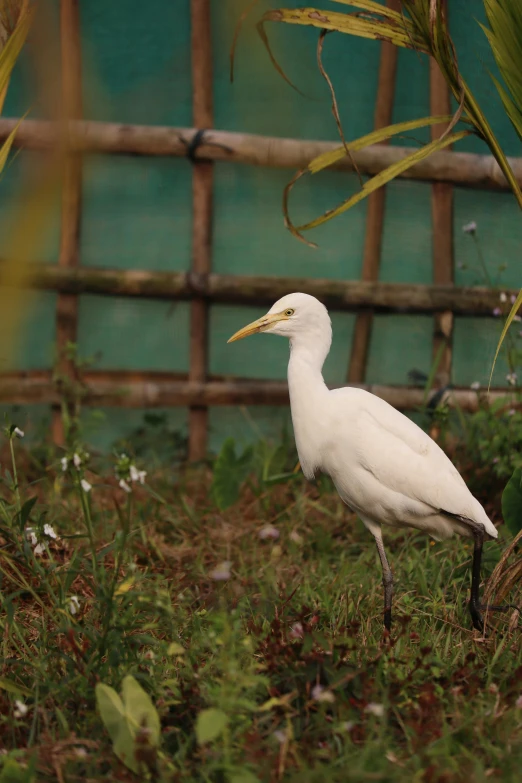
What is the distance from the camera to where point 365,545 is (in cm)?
328

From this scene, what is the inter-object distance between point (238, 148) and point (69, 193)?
761 mm

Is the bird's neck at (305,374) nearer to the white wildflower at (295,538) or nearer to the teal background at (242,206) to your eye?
the white wildflower at (295,538)

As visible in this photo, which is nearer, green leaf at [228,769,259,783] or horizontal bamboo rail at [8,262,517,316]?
green leaf at [228,769,259,783]

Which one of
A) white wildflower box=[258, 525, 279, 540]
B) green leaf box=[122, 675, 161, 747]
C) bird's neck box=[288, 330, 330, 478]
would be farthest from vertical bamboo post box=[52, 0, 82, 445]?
green leaf box=[122, 675, 161, 747]

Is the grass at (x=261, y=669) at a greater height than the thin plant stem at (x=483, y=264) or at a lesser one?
lesser

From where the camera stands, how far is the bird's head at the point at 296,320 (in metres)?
2.54

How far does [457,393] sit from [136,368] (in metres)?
1.43

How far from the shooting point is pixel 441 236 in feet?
12.9

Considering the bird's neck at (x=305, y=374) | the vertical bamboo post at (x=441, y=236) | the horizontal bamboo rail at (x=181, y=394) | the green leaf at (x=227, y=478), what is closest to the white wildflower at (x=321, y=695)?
the bird's neck at (x=305, y=374)

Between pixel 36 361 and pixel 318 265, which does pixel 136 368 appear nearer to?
pixel 36 361

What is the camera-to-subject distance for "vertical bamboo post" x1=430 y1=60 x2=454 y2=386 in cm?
385

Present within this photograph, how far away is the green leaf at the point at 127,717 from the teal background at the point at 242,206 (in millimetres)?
2267

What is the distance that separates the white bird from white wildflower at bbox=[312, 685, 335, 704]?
632 millimetres

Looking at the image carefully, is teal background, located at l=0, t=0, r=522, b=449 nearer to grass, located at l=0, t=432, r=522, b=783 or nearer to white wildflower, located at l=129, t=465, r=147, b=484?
grass, located at l=0, t=432, r=522, b=783
